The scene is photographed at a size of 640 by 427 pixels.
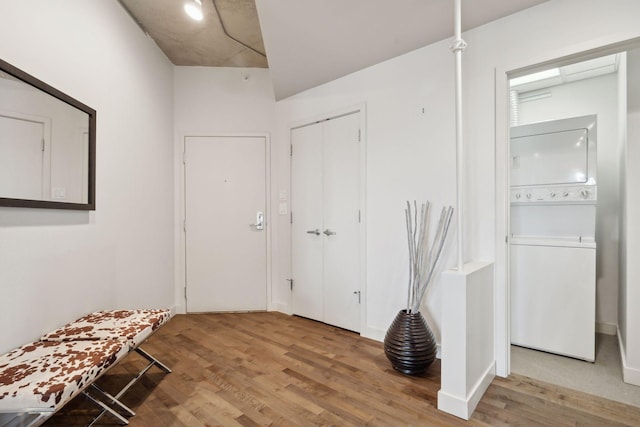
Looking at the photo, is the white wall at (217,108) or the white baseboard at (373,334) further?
the white wall at (217,108)

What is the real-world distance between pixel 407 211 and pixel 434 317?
2.89 feet

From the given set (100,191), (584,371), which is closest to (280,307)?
(100,191)

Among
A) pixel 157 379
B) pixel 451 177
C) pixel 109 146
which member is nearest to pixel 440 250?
pixel 451 177

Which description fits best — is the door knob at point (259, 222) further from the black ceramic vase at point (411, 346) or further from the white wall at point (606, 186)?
the white wall at point (606, 186)

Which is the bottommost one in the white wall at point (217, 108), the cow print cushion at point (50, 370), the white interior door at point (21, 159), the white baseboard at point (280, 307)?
the white baseboard at point (280, 307)

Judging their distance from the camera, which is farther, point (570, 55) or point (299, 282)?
point (299, 282)

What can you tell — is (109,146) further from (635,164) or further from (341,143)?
(635,164)

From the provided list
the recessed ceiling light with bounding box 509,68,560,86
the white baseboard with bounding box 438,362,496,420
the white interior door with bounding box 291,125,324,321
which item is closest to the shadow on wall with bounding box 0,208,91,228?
the white interior door with bounding box 291,125,324,321

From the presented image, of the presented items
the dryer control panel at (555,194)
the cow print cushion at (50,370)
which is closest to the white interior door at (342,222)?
the dryer control panel at (555,194)

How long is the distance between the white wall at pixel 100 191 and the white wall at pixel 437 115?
178 centimetres

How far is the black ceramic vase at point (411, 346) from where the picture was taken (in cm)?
209

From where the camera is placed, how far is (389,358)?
2.19 meters

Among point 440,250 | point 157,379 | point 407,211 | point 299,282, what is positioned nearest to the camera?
point 157,379

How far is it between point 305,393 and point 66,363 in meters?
1.30
